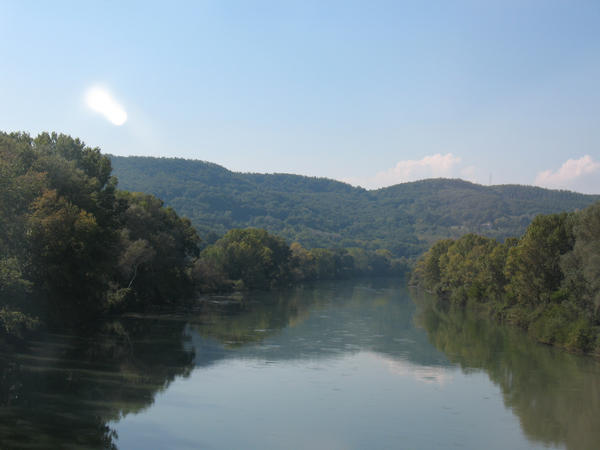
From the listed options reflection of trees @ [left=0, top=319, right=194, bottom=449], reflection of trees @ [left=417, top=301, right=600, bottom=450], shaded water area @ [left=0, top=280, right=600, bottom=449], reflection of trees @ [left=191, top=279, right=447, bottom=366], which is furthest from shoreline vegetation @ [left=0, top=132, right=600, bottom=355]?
reflection of trees @ [left=191, top=279, right=447, bottom=366]

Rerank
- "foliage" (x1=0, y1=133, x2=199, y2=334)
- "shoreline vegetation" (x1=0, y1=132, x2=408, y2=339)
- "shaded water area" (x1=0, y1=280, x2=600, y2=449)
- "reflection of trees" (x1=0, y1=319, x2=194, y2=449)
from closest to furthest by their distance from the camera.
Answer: "reflection of trees" (x1=0, y1=319, x2=194, y2=449) → "shaded water area" (x1=0, y1=280, x2=600, y2=449) → "foliage" (x1=0, y1=133, x2=199, y2=334) → "shoreline vegetation" (x1=0, y1=132, x2=408, y2=339)

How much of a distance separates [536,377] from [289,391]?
48.8ft

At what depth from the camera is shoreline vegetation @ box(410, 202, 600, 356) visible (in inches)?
1617

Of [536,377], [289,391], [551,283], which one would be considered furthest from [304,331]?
[551,283]

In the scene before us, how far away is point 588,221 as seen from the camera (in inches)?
1674

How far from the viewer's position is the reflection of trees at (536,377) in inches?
952

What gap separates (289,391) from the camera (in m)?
28.3

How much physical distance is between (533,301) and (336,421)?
35.3 meters

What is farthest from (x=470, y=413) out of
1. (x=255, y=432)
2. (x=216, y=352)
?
(x=216, y=352)

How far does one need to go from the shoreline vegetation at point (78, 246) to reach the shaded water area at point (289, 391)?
9.12 feet

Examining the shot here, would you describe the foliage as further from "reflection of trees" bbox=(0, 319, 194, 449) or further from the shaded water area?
the shaded water area

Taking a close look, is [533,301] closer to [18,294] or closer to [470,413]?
[470,413]

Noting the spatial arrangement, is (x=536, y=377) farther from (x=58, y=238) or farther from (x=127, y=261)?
(x=127, y=261)

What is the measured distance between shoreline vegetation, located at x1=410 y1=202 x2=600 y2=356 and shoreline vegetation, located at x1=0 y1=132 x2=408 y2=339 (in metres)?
32.5
